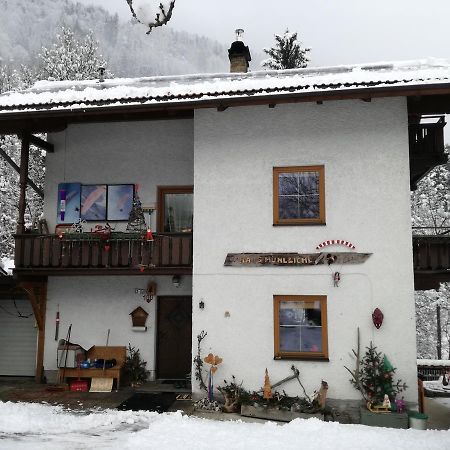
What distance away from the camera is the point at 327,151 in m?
12.1

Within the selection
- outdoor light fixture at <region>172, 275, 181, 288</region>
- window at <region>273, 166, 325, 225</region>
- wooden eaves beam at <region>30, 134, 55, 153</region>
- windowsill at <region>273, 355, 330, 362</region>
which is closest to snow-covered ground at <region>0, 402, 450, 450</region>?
windowsill at <region>273, 355, 330, 362</region>

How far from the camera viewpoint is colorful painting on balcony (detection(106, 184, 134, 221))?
47.6 ft

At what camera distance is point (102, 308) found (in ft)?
47.5

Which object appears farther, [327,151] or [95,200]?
[95,200]

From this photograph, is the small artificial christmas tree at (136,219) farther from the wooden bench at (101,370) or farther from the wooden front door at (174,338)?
the wooden bench at (101,370)

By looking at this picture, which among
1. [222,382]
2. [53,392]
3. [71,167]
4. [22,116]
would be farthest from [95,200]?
[222,382]

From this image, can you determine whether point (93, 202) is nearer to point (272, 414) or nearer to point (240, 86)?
point (240, 86)

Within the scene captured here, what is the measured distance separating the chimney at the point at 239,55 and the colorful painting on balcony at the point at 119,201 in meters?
5.19

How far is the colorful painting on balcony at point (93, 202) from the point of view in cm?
1461

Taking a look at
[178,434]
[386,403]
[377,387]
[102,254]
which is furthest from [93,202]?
[386,403]

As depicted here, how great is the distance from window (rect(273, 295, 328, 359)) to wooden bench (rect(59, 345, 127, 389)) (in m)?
4.66

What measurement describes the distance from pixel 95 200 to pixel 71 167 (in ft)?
4.09

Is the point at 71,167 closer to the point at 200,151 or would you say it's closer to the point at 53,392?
the point at 200,151

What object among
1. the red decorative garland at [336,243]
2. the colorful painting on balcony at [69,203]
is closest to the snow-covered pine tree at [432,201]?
the red decorative garland at [336,243]
